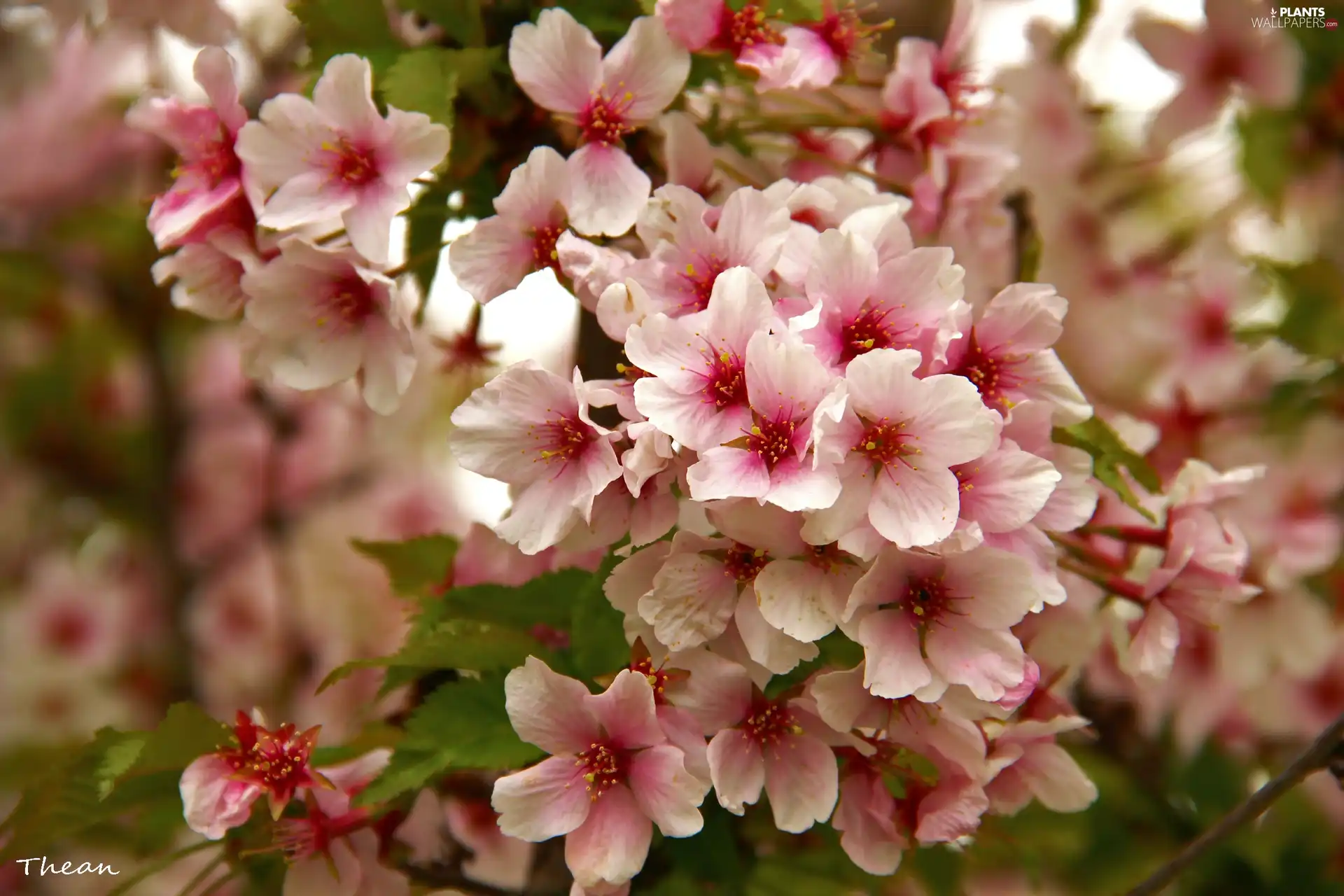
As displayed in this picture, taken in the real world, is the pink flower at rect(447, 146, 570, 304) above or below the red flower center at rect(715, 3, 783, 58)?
below

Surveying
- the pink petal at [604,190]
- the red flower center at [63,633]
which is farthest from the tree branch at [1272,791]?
the red flower center at [63,633]

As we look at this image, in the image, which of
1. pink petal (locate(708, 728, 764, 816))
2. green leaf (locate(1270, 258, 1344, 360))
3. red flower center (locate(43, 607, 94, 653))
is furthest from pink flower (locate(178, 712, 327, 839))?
red flower center (locate(43, 607, 94, 653))

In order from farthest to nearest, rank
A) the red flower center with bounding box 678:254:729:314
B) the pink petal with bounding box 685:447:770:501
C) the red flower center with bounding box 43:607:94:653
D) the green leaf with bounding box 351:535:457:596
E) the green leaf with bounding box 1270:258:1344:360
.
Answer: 1. the red flower center with bounding box 43:607:94:653
2. the green leaf with bounding box 1270:258:1344:360
3. the green leaf with bounding box 351:535:457:596
4. the red flower center with bounding box 678:254:729:314
5. the pink petal with bounding box 685:447:770:501

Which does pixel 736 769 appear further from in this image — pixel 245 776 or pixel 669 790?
pixel 245 776

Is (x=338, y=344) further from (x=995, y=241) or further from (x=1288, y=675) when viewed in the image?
(x=1288, y=675)

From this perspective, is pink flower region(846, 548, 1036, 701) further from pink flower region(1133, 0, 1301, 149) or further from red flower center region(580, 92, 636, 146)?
pink flower region(1133, 0, 1301, 149)

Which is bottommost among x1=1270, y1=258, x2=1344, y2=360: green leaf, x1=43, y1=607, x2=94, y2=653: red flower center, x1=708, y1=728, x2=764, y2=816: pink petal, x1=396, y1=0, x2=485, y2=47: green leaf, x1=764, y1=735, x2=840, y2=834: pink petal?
x1=43, y1=607, x2=94, y2=653: red flower center

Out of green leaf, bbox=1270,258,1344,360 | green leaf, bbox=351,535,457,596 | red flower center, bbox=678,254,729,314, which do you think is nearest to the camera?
red flower center, bbox=678,254,729,314
